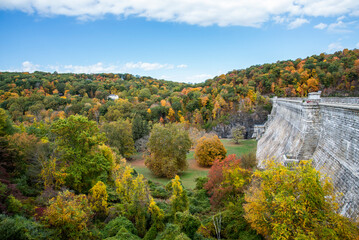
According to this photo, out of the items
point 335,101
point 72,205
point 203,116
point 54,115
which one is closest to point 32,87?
point 54,115

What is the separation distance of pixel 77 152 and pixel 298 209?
1888 centimetres

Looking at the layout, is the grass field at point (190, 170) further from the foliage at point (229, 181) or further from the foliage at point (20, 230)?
the foliage at point (20, 230)

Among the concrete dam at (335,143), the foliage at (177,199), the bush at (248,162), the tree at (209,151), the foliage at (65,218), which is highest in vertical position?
the concrete dam at (335,143)

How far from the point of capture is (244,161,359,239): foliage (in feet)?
31.4

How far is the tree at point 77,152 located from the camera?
1998cm

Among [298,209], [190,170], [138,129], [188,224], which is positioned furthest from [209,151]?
[298,209]

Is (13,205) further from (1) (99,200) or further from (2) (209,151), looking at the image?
(2) (209,151)

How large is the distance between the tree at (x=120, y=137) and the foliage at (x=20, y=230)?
31602mm

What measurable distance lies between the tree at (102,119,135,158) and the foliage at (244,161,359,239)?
35067 mm

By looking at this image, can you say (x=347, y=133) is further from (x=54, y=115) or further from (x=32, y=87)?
(x=32, y=87)

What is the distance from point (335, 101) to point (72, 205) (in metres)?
21.4

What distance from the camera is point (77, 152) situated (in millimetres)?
20562

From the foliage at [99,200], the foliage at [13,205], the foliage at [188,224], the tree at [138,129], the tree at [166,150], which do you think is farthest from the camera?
the tree at [138,129]

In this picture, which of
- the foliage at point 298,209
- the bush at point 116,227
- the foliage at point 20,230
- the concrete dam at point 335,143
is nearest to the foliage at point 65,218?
the foliage at point 20,230
